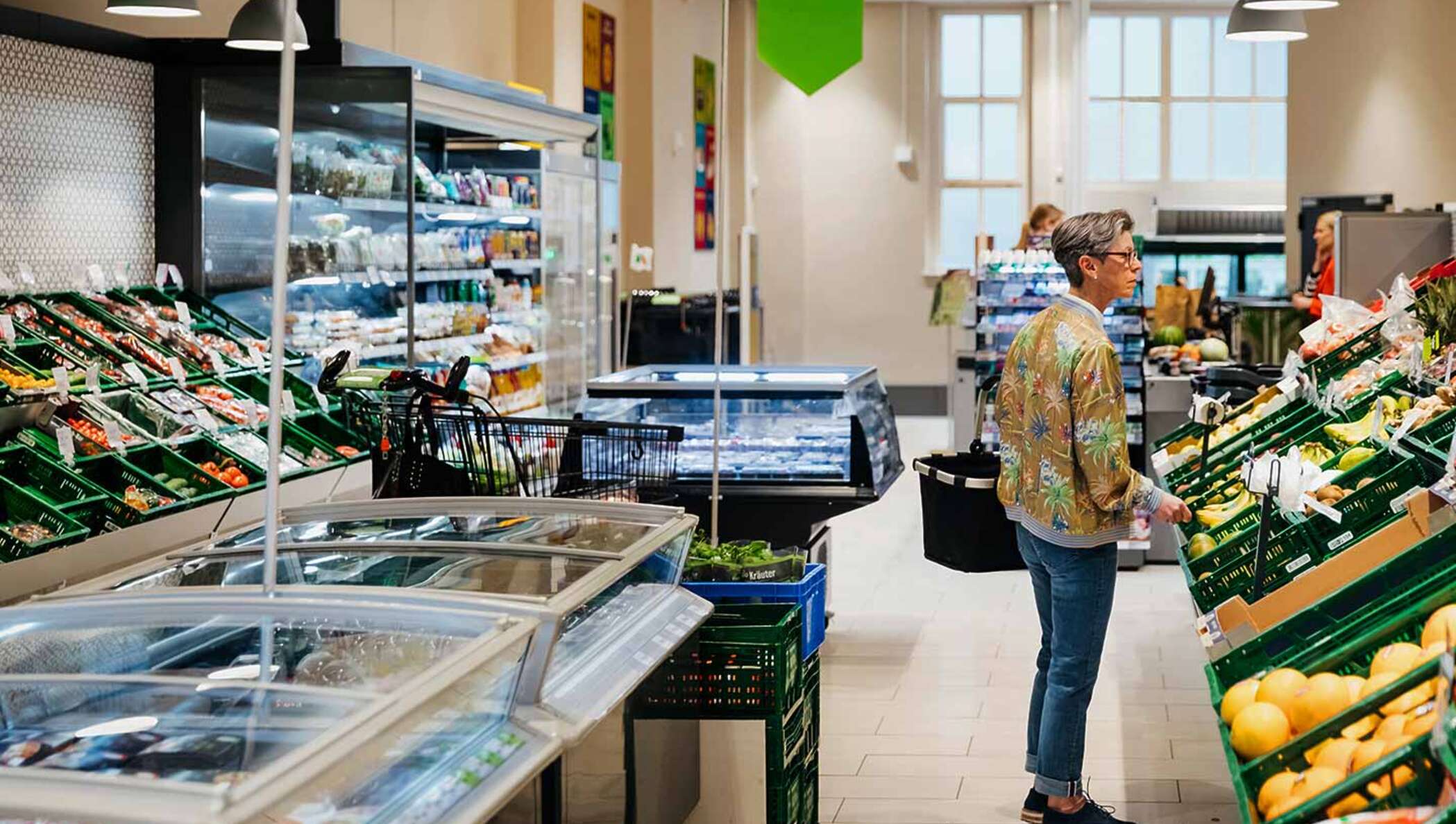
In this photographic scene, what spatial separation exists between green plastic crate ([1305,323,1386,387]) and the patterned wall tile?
4.54 meters

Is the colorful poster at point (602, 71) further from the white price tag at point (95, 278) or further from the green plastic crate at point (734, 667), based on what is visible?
the green plastic crate at point (734, 667)

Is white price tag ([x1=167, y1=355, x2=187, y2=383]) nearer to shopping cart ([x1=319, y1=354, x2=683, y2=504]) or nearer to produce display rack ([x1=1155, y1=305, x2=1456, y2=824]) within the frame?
shopping cart ([x1=319, y1=354, x2=683, y2=504])

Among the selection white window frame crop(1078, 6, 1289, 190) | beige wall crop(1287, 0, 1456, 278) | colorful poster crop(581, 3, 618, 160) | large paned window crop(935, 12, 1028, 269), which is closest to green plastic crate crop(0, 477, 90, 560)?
colorful poster crop(581, 3, 618, 160)

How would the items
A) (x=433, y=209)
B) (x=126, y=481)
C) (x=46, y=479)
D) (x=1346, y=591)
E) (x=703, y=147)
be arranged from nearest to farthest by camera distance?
(x=1346, y=591) < (x=46, y=479) < (x=126, y=481) < (x=433, y=209) < (x=703, y=147)

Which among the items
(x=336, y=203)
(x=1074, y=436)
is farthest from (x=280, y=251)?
(x=336, y=203)

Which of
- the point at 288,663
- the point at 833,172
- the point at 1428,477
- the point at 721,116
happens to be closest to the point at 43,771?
the point at 288,663

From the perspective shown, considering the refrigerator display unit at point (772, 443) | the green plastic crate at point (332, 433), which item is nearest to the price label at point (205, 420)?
the green plastic crate at point (332, 433)

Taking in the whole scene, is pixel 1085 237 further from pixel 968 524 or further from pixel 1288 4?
pixel 1288 4

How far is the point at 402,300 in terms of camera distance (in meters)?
7.25

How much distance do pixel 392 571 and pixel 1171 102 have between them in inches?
624

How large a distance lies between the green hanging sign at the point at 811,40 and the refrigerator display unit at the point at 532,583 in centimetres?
271

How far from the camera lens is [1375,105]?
11.7 metres

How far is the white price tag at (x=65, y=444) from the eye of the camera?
15.8 ft

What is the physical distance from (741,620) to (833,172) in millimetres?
13525
